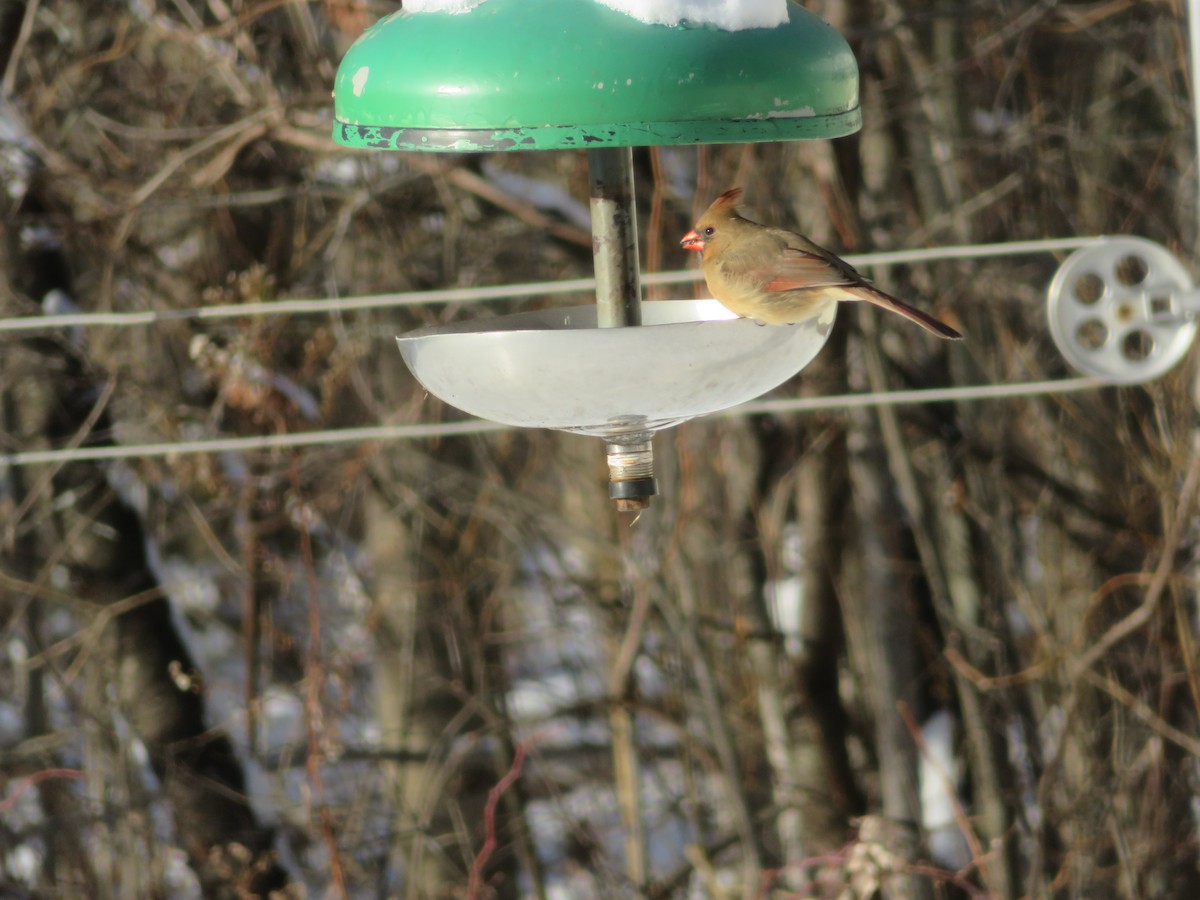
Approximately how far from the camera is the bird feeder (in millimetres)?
Result: 1457

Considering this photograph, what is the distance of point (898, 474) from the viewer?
15.9 feet

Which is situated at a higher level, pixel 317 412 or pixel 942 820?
pixel 317 412

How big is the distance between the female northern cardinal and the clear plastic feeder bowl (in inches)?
2.3

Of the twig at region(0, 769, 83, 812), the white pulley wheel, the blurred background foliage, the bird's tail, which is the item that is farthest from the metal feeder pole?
the twig at region(0, 769, 83, 812)

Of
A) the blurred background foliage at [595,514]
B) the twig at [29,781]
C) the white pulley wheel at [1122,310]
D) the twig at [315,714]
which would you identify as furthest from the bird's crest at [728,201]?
the twig at [29,781]

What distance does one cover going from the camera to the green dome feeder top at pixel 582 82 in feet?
4.77

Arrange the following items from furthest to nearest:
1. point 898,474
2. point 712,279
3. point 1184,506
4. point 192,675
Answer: point 192,675
point 898,474
point 1184,506
point 712,279

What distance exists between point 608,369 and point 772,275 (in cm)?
33

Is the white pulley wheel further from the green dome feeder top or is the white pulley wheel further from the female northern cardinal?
the green dome feeder top

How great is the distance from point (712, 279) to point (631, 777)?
342 cm

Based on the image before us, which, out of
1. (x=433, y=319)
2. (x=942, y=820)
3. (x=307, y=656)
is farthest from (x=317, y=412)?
(x=942, y=820)

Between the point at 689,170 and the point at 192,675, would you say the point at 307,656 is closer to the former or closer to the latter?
the point at 192,675

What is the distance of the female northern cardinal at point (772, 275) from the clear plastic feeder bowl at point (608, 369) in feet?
0.19

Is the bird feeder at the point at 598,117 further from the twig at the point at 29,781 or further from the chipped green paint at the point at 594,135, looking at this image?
the twig at the point at 29,781
